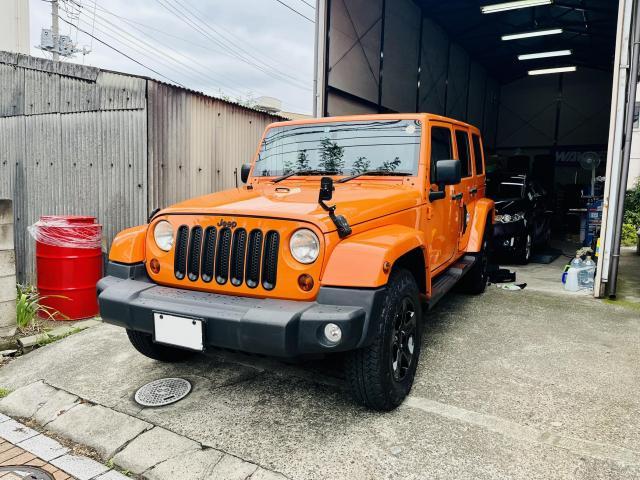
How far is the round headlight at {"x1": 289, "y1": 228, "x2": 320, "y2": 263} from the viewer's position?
2375mm

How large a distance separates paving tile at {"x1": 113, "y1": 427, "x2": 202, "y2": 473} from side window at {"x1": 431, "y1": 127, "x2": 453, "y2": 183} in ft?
7.89

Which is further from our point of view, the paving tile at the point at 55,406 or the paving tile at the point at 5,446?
the paving tile at the point at 55,406

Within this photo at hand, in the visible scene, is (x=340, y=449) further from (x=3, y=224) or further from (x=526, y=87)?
(x=526, y=87)

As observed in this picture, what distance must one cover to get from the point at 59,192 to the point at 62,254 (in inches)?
64.1

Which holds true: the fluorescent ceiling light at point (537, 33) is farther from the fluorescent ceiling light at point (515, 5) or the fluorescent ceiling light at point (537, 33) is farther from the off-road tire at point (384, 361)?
the off-road tire at point (384, 361)

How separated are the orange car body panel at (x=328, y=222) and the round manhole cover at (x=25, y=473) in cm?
109

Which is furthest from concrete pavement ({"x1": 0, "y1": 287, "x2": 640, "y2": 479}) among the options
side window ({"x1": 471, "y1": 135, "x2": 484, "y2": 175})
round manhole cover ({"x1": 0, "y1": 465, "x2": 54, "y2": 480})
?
side window ({"x1": 471, "y1": 135, "x2": 484, "y2": 175})

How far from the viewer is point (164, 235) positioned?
2.77 meters

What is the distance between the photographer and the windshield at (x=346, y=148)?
3.44 m

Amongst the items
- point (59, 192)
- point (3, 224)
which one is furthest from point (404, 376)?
point (59, 192)

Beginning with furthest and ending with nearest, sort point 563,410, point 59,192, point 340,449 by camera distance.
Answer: point 59,192, point 563,410, point 340,449

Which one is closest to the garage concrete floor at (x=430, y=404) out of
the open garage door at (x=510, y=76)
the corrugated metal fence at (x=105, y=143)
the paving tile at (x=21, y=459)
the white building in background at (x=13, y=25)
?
the paving tile at (x=21, y=459)

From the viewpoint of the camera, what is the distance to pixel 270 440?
243cm

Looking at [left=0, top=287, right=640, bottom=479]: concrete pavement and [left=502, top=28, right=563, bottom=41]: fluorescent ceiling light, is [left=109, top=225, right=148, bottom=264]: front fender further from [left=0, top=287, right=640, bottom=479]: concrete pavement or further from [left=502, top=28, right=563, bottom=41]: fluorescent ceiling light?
[left=502, top=28, right=563, bottom=41]: fluorescent ceiling light
